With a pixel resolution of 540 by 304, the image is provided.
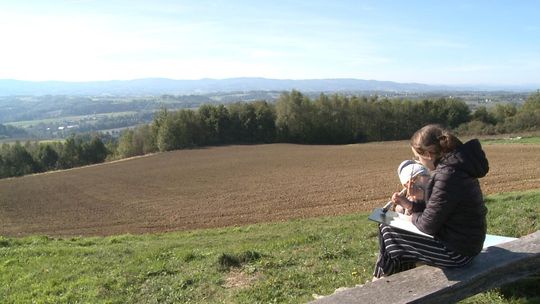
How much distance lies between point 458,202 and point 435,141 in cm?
64

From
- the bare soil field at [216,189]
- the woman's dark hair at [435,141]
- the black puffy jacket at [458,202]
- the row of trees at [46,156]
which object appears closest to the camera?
the black puffy jacket at [458,202]

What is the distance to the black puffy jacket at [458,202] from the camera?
4.36 metres

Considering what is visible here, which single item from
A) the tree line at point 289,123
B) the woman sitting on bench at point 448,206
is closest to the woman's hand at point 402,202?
the woman sitting on bench at point 448,206

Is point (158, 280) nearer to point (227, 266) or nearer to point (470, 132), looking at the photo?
point (227, 266)

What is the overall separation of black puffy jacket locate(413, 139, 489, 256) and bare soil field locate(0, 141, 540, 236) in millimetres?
19148

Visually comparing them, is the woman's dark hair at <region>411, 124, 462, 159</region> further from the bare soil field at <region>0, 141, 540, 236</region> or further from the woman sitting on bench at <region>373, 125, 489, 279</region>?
the bare soil field at <region>0, 141, 540, 236</region>

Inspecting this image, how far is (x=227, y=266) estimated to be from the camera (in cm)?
842

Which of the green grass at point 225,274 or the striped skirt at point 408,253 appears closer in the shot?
the striped skirt at point 408,253

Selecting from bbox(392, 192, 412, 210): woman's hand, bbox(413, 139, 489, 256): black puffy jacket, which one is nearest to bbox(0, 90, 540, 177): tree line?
bbox(392, 192, 412, 210): woman's hand

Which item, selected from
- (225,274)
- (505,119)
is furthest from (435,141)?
(505,119)

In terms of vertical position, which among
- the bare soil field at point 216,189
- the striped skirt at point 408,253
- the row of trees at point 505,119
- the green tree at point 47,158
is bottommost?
the green tree at point 47,158

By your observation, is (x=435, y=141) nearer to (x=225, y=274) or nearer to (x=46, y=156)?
(x=225, y=274)

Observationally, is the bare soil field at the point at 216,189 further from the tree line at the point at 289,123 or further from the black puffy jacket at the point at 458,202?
the black puffy jacket at the point at 458,202

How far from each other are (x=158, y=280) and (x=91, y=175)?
45.0m
